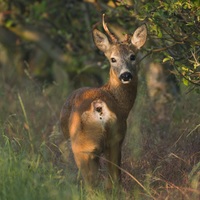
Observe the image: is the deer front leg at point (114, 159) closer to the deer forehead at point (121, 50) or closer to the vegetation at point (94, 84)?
the vegetation at point (94, 84)

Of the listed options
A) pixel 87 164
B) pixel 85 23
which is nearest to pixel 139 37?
pixel 87 164

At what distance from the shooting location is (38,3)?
13266 mm

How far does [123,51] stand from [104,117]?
1.09m

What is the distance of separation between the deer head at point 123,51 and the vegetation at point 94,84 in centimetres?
17

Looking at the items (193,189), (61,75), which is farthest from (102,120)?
(61,75)

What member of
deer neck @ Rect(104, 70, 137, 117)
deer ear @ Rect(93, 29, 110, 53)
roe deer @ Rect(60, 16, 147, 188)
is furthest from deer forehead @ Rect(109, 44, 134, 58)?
deer neck @ Rect(104, 70, 137, 117)

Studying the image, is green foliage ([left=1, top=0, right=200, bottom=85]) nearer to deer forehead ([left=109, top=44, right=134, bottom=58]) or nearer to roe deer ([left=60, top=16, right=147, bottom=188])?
deer forehead ([left=109, top=44, right=134, bottom=58])

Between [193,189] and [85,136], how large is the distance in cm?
149

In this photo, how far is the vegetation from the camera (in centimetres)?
604

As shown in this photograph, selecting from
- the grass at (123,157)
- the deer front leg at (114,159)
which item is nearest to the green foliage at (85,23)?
the grass at (123,157)

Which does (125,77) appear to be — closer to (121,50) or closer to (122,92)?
(122,92)

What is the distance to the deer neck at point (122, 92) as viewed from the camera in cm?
732

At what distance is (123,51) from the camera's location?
25.0ft

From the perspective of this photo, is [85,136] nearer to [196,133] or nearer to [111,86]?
[111,86]
